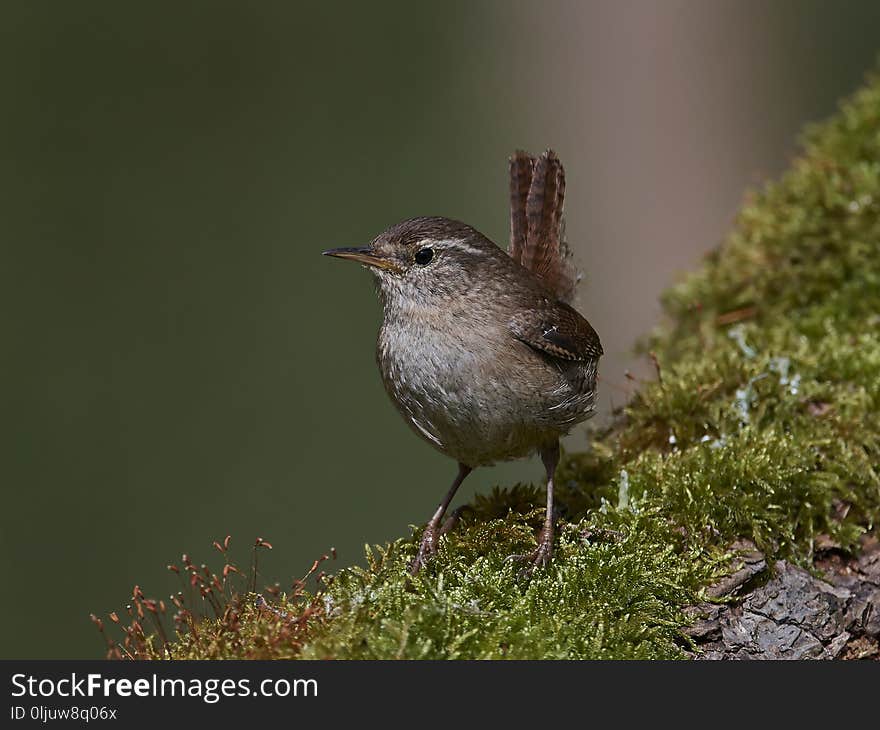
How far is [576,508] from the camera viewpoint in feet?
10.4

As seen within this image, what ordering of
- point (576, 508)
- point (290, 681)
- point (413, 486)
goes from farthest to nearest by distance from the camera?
point (413, 486)
point (576, 508)
point (290, 681)

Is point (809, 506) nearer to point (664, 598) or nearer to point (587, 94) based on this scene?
point (664, 598)

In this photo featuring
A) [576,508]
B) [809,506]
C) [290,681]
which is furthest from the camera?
[576,508]

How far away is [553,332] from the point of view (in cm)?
306

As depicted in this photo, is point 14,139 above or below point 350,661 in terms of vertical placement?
above

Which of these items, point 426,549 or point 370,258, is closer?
point 426,549

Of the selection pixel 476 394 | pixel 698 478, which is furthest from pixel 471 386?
pixel 698 478

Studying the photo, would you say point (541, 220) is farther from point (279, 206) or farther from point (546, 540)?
point (279, 206)

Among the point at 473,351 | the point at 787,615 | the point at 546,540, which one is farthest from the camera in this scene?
the point at 473,351

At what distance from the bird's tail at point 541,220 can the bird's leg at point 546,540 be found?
33.6 inches

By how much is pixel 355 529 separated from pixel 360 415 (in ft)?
5.48

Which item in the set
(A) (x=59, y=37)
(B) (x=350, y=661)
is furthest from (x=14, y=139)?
(B) (x=350, y=661)

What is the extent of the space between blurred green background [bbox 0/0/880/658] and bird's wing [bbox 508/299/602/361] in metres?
4.76

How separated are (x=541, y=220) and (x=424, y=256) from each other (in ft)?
A: 2.55
